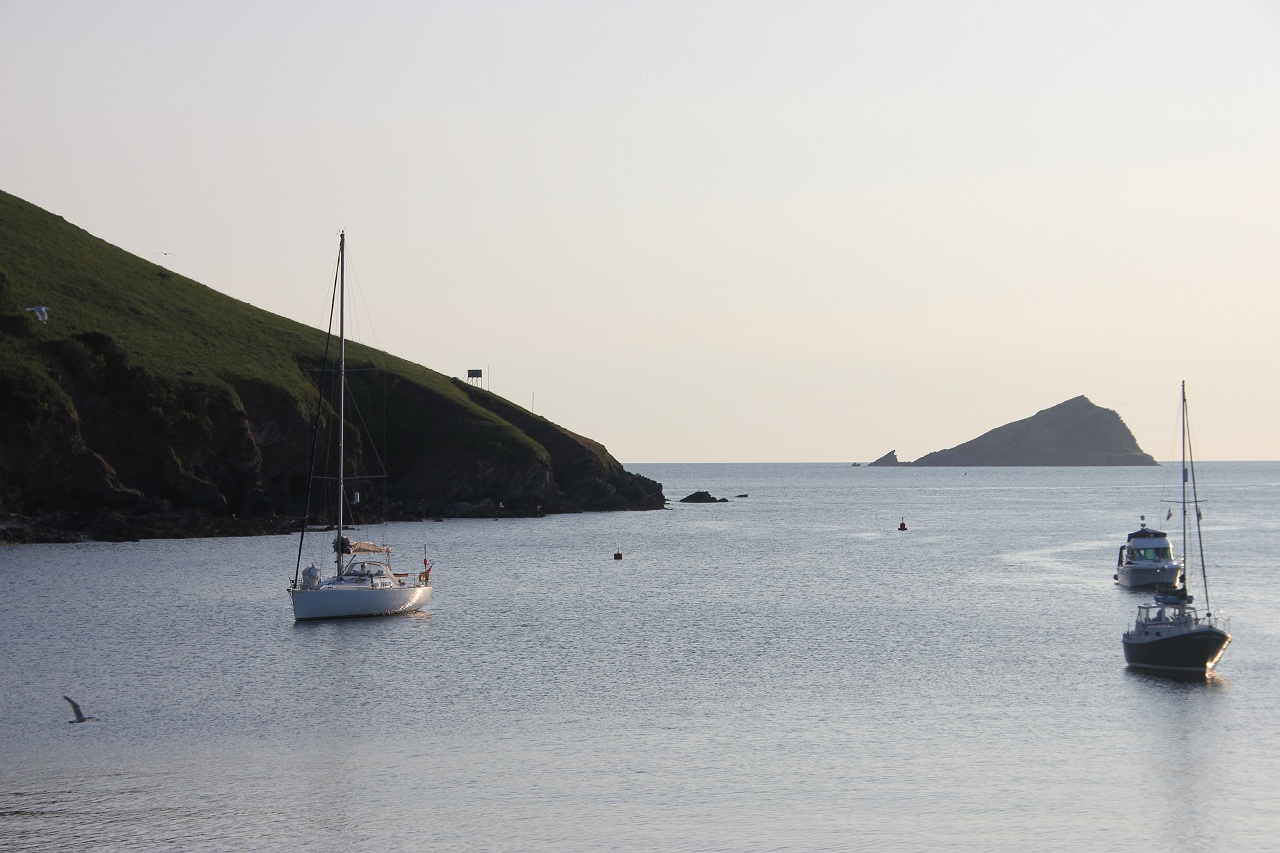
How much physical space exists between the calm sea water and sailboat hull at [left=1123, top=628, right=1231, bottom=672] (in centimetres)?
136

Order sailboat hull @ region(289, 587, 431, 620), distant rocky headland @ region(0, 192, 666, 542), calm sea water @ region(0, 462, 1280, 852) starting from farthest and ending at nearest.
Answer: distant rocky headland @ region(0, 192, 666, 542), sailboat hull @ region(289, 587, 431, 620), calm sea water @ region(0, 462, 1280, 852)

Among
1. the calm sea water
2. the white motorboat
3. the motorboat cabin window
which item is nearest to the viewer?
the calm sea water

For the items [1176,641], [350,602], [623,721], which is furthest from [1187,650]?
[350,602]

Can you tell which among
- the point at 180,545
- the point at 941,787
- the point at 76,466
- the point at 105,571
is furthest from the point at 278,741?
the point at 76,466

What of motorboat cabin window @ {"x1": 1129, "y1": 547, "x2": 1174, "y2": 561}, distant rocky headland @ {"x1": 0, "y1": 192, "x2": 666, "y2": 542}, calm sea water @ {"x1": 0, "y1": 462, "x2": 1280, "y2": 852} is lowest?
calm sea water @ {"x1": 0, "y1": 462, "x2": 1280, "y2": 852}

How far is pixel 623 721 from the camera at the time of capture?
1551 inches

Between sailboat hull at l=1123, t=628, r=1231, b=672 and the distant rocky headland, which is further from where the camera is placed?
the distant rocky headland

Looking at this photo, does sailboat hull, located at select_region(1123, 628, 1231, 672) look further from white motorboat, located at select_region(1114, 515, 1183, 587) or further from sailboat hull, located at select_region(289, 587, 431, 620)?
sailboat hull, located at select_region(289, 587, 431, 620)

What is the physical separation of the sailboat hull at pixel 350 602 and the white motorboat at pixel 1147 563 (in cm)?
4648

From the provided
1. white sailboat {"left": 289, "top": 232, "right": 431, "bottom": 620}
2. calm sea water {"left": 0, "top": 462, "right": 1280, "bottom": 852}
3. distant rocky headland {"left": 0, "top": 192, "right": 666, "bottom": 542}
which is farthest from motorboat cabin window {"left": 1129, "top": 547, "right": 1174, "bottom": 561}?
distant rocky headland {"left": 0, "top": 192, "right": 666, "bottom": 542}

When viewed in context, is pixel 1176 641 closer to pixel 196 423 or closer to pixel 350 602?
pixel 350 602

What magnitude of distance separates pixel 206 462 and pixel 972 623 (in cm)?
8647

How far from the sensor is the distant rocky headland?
113 metres

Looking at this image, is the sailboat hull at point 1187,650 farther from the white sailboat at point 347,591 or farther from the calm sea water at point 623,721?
the white sailboat at point 347,591
